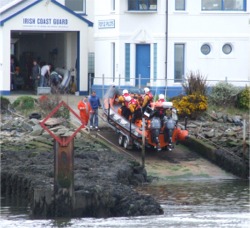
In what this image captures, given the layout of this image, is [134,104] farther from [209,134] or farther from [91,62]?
[91,62]

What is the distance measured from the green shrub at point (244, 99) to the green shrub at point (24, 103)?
7.60 m

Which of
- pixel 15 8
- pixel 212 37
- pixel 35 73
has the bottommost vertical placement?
pixel 35 73

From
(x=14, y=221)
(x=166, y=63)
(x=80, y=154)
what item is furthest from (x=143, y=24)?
(x=14, y=221)

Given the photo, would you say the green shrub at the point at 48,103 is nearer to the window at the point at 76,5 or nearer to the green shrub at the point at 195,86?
the green shrub at the point at 195,86

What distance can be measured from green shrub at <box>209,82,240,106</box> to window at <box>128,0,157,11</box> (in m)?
4.37

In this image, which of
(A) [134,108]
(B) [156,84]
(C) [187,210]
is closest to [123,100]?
(A) [134,108]

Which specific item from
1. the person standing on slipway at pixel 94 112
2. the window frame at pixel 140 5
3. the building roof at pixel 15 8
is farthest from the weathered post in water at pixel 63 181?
the building roof at pixel 15 8

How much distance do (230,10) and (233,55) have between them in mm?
1768

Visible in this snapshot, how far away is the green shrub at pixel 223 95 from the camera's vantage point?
4394cm

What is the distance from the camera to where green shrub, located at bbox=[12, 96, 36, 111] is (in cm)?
4306

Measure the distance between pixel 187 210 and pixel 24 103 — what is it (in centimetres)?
1649

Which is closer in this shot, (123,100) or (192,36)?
(123,100)

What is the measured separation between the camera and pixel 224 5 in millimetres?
46625

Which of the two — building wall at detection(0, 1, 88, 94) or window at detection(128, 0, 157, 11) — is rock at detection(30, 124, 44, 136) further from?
window at detection(128, 0, 157, 11)
